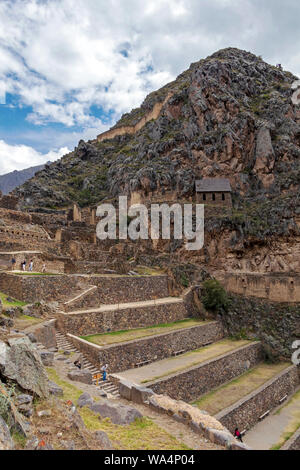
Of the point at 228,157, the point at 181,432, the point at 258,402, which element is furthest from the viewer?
the point at 228,157

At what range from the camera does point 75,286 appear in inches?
666

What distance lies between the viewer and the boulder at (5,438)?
3.91 m

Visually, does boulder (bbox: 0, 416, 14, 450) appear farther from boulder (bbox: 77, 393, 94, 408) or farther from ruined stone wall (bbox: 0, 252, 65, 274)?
ruined stone wall (bbox: 0, 252, 65, 274)

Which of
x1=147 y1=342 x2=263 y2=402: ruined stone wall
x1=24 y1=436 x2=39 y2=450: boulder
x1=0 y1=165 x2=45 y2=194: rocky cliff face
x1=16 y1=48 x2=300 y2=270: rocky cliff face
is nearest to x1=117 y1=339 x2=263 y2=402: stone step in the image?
x1=147 y1=342 x2=263 y2=402: ruined stone wall

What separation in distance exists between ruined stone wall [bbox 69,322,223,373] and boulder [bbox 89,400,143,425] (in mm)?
5429

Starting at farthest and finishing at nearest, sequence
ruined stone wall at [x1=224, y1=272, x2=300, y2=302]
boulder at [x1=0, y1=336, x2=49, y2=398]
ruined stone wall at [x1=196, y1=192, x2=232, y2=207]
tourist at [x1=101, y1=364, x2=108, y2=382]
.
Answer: ruined stone wall at [x1=196, y1=192, x2=232, y2=207] < ruined stone wall at [x1=224, y1=272, x2=300, y2=302] < tourist at [x1=101, y1=364, x2=108, y2=382] < boulder at [x1=0, y1=336, x2=49, y2=398]

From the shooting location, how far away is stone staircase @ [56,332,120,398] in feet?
36.3

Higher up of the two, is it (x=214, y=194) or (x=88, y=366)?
(x=214, y=194)

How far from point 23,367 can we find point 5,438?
6.29 feet

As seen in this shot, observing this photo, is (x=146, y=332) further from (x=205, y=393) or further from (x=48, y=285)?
(x=48, y=285)

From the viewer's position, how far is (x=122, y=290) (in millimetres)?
19375

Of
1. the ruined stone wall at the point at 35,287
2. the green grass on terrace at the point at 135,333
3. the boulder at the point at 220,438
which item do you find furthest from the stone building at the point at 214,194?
the boulder at the point at 220,438

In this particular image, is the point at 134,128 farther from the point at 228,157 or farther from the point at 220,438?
the point at 220,438

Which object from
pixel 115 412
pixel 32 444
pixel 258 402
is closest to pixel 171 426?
pixel 115 412
